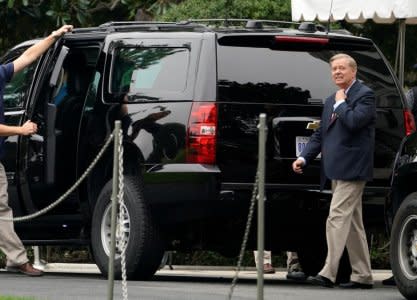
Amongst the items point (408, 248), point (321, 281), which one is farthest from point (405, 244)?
point (321, 281)

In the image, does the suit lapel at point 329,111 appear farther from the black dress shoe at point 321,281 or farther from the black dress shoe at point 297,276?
the black dress shoe at point 297,276

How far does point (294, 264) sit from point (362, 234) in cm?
206

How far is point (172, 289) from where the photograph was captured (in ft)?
38.8

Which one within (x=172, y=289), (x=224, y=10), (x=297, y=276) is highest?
(x=224, y=10)

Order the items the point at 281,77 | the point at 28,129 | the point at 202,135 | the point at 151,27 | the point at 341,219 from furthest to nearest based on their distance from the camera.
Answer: the point at 151,27 < the point at 28,129 < the point at 281,77 < the point at 341,219 < the point at 202,135

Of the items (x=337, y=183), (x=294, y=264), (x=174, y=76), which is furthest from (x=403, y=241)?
(x=294, y=264)

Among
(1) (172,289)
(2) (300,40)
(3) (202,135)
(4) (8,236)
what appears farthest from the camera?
(4) (8,236)

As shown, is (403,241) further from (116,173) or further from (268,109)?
(116,173)

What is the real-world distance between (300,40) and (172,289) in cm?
214

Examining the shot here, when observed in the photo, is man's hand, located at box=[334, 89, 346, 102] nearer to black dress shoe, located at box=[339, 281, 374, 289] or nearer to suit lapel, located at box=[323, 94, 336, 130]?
suit lapel, located at box=[323, 94, 336, 130]

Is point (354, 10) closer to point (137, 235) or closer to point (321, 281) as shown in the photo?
point (321, 281)

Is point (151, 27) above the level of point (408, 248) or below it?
above

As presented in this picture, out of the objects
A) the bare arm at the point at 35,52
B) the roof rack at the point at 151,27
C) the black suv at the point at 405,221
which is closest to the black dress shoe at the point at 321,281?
the black suv at the point at 405,221

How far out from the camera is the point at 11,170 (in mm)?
13539
